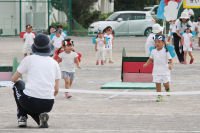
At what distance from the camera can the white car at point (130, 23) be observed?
41.3 m

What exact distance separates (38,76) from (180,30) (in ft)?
47.9

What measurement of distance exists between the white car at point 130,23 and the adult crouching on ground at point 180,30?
17.4 metres

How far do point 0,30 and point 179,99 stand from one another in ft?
103

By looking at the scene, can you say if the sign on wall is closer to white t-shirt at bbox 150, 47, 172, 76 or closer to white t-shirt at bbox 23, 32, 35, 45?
white t-shirt at bbox 23, 32, 35, 45

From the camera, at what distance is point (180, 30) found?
23438 millimetres

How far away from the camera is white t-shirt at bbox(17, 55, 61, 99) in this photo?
9375 millimetres

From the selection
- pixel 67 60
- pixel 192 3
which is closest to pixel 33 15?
pixel 192 3

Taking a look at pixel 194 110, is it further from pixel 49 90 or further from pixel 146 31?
pixel 146 31

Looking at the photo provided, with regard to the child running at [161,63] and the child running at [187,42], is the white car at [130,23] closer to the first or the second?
the child running at [187,42]

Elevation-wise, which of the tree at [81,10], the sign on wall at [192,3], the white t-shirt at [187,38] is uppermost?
the sign on wall at [192,3]

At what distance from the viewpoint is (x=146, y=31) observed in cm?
4153

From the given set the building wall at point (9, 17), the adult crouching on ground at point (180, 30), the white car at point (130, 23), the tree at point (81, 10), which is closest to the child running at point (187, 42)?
the adult crouching on ground at point (180, 30)

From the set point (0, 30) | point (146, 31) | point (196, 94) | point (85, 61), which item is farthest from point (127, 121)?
point (0, 30)

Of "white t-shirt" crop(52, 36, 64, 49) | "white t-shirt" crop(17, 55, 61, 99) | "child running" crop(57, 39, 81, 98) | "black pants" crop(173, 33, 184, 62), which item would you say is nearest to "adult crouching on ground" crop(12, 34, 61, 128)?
"white t-shirt" crop(17, 55, 61, 99)
